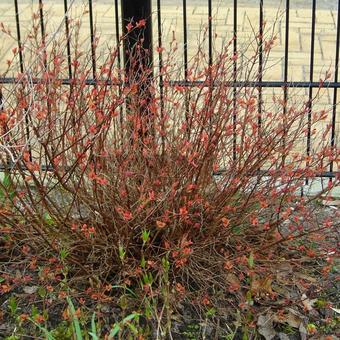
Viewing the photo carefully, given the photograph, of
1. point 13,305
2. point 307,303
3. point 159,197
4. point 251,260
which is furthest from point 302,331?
point 13,305

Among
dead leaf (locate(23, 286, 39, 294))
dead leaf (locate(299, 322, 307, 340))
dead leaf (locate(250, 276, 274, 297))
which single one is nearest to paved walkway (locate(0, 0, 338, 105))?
dead leaf (locate(250, 276, 274, 297))

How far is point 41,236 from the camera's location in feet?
11.9

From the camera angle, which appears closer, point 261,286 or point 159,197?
point 159,197

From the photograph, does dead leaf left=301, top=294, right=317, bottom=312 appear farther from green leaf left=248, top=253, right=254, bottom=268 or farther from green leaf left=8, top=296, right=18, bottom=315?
green leaf left=8, top=296, right=18, bottom=315

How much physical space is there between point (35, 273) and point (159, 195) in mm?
732

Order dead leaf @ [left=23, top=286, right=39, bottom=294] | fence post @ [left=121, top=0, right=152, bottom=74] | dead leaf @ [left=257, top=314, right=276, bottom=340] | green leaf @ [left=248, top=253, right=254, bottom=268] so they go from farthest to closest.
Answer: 1. fence post @ [left=121, top=0, right=152, bottom=74]
2. dead leaf @ [left=23, top=286, right=39, bottom=294]
3. dead leaf @ [left=257, top=314, right=276, bottom=340]
4. green leaf @ [left=248, top=253, right=254, bottom=268]

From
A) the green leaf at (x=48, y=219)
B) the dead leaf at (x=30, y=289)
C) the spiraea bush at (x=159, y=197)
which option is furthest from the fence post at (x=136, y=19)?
the dead leaf at (x=30, y=289)

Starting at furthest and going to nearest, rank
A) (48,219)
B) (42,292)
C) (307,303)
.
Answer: (48,219)
(307,303)
(42,292)

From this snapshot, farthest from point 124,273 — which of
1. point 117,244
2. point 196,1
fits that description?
point 196,1

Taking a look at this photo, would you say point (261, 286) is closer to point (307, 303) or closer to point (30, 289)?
point (307, 303)

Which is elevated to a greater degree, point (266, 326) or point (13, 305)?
point (13, 305)

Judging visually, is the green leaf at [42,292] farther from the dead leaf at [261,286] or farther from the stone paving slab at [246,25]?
the stone paving slab at [246,25]

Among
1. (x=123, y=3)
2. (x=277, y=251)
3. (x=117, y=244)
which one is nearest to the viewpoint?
(x=117, y=244)

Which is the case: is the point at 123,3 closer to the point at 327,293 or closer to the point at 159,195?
the point at 159,195
